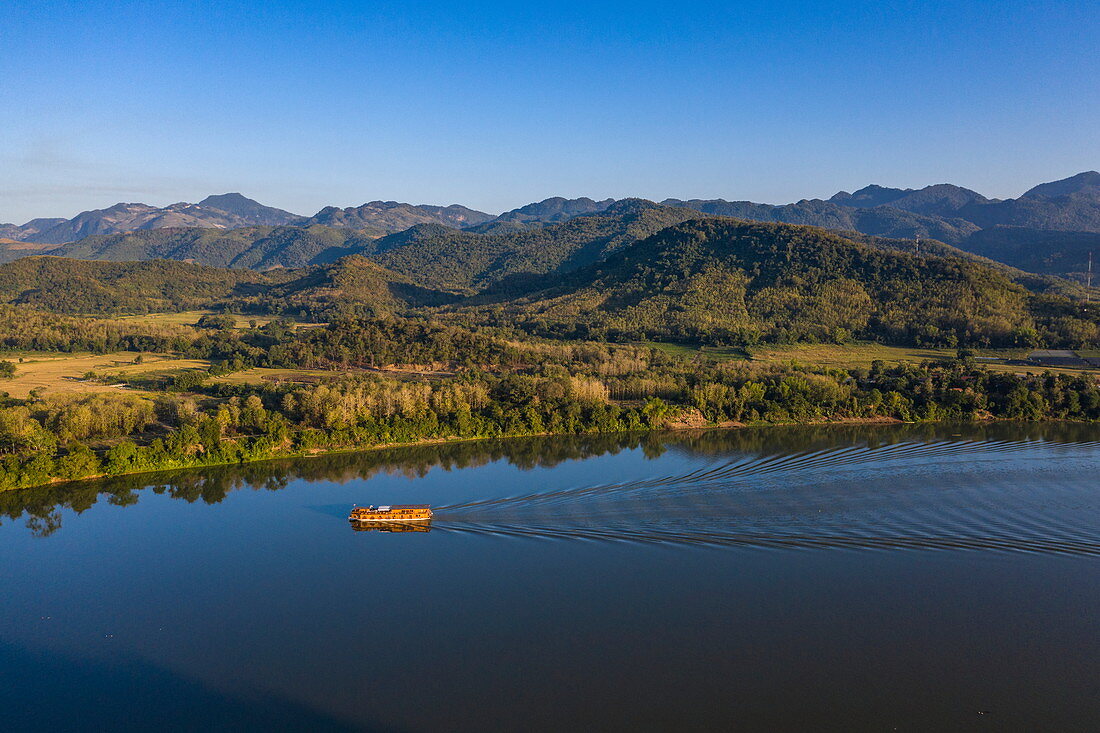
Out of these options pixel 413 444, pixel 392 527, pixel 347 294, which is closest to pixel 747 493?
pixel 392 527

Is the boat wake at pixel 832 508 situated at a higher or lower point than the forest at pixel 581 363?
lower

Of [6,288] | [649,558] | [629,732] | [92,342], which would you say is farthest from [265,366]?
[6,288]

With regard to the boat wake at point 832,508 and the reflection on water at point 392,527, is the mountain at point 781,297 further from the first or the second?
the reflection on water at point 392,527

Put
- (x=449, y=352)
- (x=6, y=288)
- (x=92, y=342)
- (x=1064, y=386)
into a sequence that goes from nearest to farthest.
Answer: (x=1064, y=386)
(x=449, y=352)
(x=92, y=342)
(x=6, y=288)

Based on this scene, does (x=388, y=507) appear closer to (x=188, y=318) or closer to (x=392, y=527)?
(x=392, y=527)

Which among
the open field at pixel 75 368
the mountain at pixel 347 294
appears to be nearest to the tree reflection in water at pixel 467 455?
the open field at pixel 75 368

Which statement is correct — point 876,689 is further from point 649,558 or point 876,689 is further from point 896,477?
point 896,477
